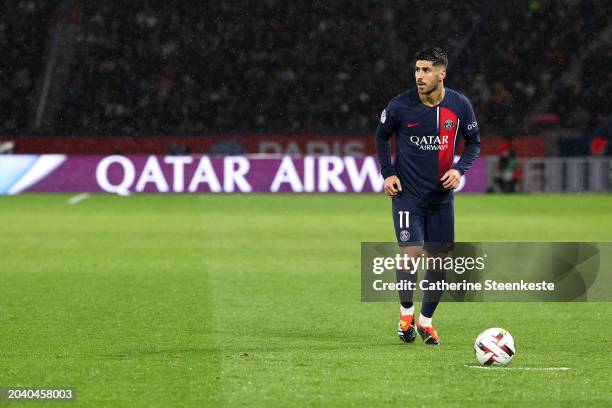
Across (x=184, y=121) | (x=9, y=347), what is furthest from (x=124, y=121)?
(x=9, y=347)

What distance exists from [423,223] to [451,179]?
45 cm

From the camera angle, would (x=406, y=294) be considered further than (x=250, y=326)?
No

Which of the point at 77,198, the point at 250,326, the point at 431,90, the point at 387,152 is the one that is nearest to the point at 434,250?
the point at 387,152

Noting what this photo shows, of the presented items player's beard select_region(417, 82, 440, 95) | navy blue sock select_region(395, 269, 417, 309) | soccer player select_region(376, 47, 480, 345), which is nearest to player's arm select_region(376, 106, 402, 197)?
soccer player select_region(376, 47, 480, 345)

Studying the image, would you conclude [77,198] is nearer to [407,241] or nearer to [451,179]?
[407,241]

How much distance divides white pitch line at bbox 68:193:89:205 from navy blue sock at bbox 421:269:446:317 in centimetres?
1845

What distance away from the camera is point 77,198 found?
2789 centimetres

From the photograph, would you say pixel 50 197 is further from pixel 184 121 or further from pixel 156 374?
pixel 156 374

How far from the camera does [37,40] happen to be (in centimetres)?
3622

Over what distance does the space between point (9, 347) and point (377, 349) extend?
2.41 m

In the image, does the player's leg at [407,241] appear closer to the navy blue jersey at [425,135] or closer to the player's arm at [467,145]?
the navy blue jersey at [425,135]

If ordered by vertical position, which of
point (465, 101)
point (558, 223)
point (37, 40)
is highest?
point (37, 40)

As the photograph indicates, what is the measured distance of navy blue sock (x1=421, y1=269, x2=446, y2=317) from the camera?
8.63m

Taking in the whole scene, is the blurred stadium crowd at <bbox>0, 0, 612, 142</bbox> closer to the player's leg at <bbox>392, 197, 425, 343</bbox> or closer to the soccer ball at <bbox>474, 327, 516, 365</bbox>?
the player's leg at <bbox>392, 197, 425, 343</bbox>
